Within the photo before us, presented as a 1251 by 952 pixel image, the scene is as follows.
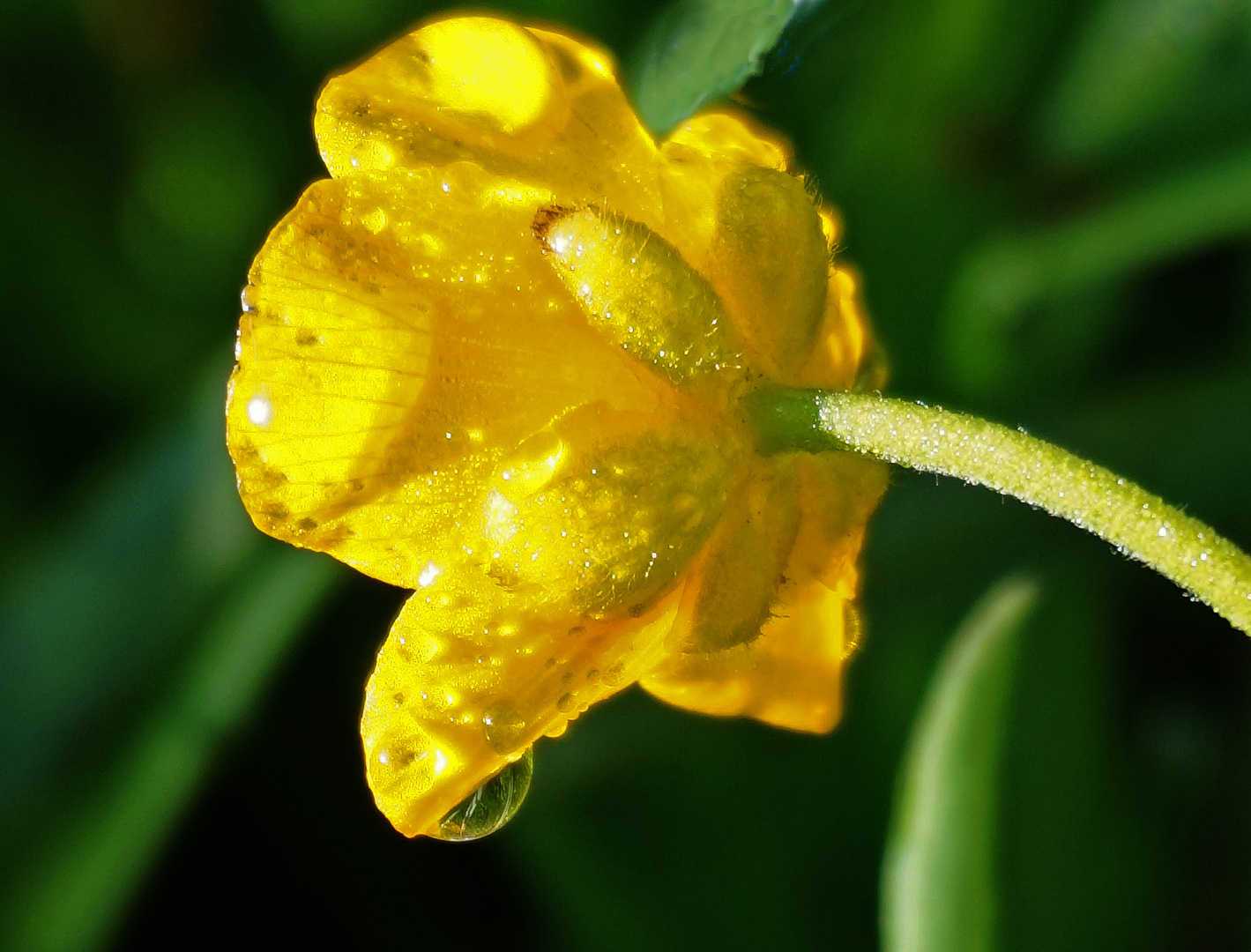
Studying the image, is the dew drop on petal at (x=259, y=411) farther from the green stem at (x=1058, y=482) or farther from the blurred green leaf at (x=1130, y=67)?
the blurred green leaf at (x=1130, y=67)

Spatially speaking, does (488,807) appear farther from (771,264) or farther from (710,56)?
(710,56)

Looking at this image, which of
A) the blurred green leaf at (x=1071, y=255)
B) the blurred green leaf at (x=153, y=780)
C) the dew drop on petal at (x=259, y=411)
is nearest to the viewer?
the dew drop on petal at (x=259, y=411)

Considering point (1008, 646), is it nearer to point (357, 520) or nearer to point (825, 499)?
point (825, 499)

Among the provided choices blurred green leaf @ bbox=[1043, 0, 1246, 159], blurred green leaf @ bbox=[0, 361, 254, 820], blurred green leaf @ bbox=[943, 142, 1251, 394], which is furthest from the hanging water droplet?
blurred green leaf @ bbox=[1043, 0, 1246, 159]

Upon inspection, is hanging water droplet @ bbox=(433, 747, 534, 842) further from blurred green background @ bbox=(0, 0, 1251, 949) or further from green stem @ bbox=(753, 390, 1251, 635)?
blurred green background @ bbox=(0, 0, 1251, 949)

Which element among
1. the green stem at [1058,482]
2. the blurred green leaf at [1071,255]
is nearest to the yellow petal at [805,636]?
the green stem at [1058,482]

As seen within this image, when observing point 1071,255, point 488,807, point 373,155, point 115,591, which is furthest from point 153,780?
point 1071,255

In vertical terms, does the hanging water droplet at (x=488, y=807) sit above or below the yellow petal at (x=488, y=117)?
below
